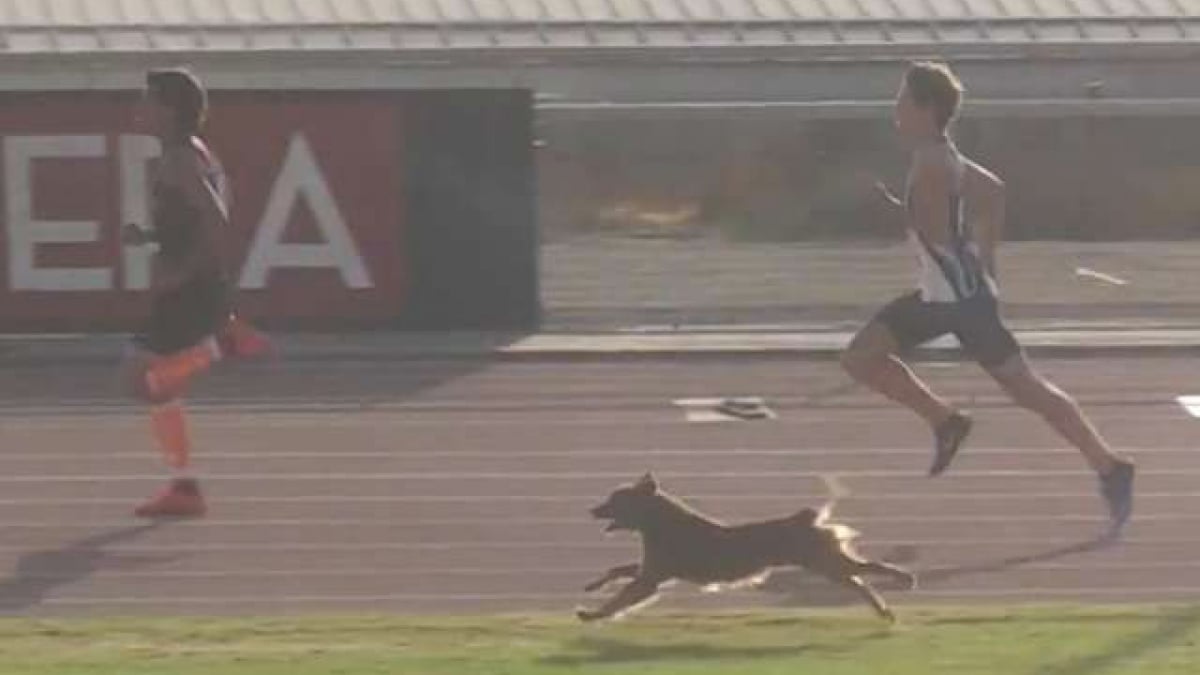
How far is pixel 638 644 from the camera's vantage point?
888 centimetres

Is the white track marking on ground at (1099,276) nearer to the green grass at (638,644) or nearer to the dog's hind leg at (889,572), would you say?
the dog's hind leg at (889,572)

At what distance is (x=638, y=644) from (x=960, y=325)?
290cm

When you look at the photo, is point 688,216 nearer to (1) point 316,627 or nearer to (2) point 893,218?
(2) point 893,218

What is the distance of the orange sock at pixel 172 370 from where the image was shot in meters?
11.6

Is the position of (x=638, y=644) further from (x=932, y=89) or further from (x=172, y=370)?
(x=172, y=370)

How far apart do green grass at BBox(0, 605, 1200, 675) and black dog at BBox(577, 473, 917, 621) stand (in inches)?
4.3

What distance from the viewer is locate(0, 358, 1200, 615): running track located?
34.0 feet

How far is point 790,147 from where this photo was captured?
18.6 metres

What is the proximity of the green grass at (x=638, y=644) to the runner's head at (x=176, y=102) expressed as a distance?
94.6 inches

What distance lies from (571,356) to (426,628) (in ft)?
26.7

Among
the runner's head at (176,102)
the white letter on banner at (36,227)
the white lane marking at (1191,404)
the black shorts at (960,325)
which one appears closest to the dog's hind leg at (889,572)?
the black shorts at (960,325)

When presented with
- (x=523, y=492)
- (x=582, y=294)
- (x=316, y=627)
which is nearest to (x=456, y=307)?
(x=582, y=294)

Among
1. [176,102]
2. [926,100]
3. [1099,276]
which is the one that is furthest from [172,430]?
[1099,276]

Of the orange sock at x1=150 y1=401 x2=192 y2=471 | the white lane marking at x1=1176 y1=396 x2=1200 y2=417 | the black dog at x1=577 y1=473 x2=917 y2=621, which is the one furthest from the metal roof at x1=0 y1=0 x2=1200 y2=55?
the black dog at x1=577 y1=473 x2=917 y2=621
